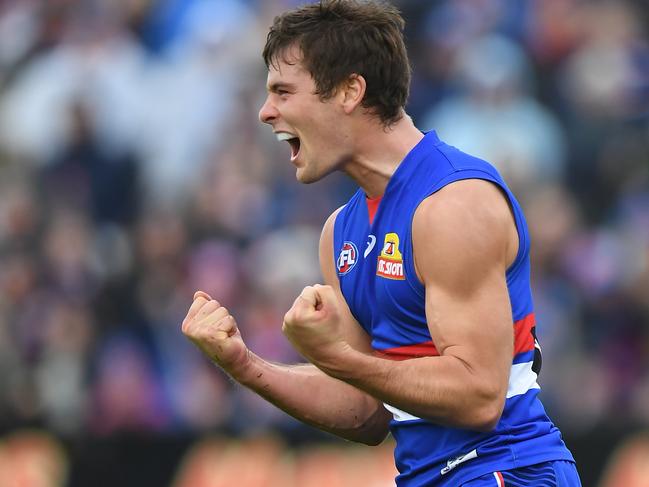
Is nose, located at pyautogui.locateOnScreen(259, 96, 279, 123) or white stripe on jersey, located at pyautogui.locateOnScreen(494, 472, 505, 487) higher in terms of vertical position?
nose, located at pyautogui.locateOnScreen(259, 96, 279, 123)

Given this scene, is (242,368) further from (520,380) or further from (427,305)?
(520,380)

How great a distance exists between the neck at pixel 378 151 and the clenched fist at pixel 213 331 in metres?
0.75

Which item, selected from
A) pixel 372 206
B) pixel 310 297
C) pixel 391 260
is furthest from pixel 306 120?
pixel 310 297

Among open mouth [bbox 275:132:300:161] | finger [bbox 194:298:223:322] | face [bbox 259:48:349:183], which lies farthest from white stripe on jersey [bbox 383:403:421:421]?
open mouth [bbox 275:132:300:161]

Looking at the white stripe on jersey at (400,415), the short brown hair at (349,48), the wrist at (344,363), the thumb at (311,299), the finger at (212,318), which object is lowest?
the white stripe on jersey at (400,415)

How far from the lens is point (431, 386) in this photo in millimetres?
4105

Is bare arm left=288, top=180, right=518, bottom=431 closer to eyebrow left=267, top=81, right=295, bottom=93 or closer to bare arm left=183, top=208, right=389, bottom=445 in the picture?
bare arm left=183, top=208, right=389, bottom=445

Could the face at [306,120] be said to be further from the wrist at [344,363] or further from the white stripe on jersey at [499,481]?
the white stripe on jersey at [499,481]

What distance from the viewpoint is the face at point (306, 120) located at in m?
4.72

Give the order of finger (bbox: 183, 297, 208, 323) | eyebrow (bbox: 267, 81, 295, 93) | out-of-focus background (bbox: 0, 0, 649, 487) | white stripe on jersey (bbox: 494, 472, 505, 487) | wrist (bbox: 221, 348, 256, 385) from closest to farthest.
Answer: white stripe on jersey (bbox: 494, 472, 505, 487)
finger (bbox: 183, 297, 208, 323)
wrist (bbox: 221, 348, 256, 385)
eyebrow (bbox: 267, 81, 295, 93)
out-of-focus background (bbox: 0, 0, 649, 487)

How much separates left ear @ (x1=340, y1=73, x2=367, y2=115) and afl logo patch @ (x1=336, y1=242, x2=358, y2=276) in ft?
1.69

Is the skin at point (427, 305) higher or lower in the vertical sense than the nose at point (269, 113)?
lower

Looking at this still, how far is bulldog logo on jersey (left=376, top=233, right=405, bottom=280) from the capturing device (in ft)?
14.6

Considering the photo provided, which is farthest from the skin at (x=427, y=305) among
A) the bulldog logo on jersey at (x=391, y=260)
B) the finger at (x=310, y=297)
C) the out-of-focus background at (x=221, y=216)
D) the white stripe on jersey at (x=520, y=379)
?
the out-of-focus background at (x=221, y=216)
